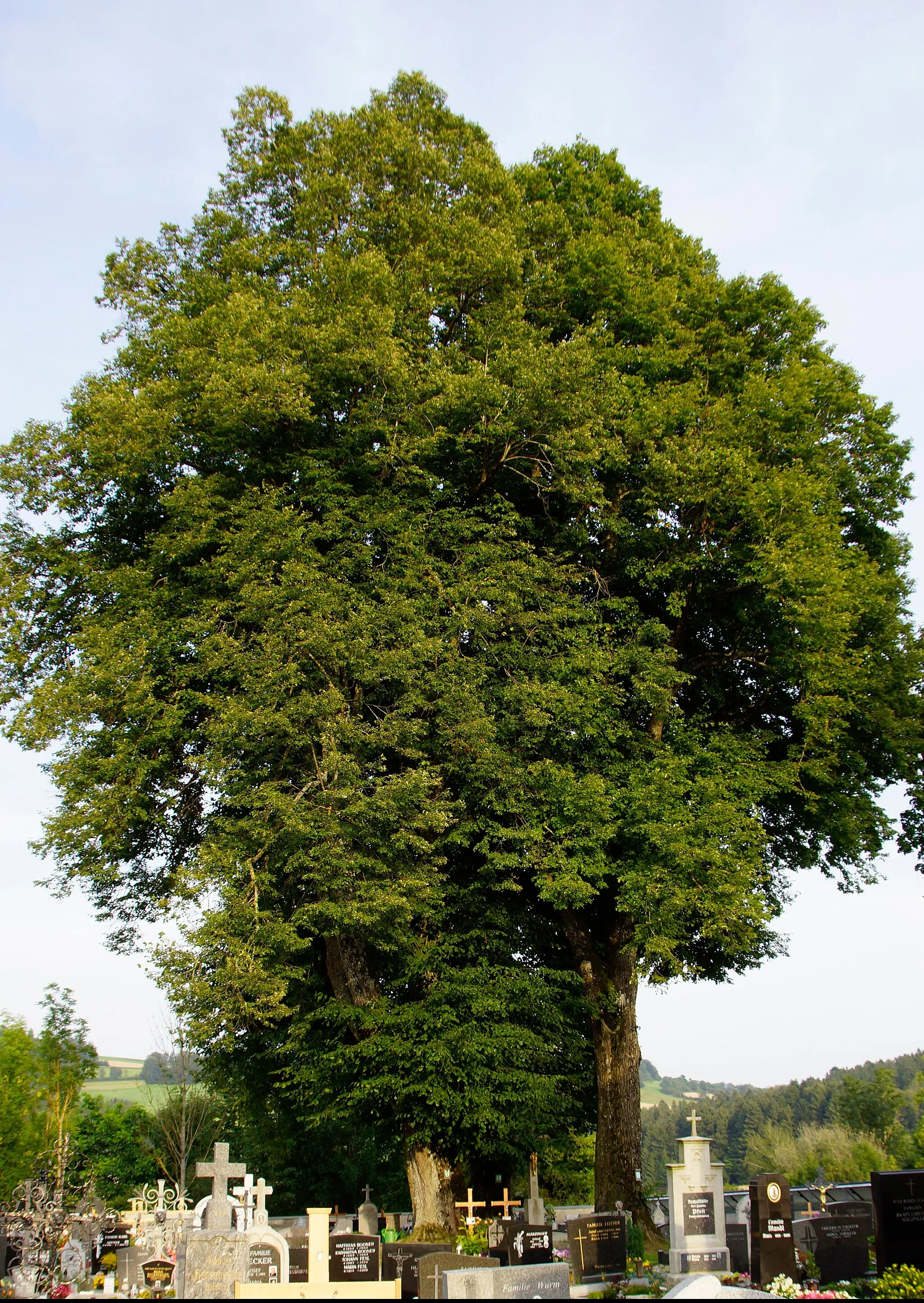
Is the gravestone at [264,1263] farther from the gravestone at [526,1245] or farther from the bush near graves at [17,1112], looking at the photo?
the bush near graves at [17,1112]

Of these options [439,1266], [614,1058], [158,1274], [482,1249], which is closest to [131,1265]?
[158,1274]

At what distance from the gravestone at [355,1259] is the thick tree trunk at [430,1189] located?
11.6ft

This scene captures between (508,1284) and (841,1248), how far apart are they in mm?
5419

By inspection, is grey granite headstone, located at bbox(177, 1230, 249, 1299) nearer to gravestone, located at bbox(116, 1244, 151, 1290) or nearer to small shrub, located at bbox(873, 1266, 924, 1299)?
gravestone, located at bbox(116, 1244, 151, 1290)

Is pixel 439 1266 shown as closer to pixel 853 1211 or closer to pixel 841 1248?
pixel 841 1248

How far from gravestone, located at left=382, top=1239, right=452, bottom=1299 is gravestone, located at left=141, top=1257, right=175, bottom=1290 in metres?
3.03

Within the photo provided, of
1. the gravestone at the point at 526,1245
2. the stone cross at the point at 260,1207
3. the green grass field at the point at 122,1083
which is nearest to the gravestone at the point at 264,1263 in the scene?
the stone cross at the point at 260,1207

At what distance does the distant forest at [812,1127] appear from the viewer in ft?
128

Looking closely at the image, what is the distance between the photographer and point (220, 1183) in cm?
1323

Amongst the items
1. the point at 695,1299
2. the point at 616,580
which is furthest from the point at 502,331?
the point at 695,1299

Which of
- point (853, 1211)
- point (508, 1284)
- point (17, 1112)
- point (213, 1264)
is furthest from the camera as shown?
point (17, 1112)

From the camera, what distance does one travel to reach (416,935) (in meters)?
17.4

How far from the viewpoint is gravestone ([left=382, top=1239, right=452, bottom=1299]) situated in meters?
13.4

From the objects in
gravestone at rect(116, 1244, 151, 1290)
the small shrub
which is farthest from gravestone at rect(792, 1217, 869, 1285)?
gravestone at rect(116, 1244, 151, 1290)
